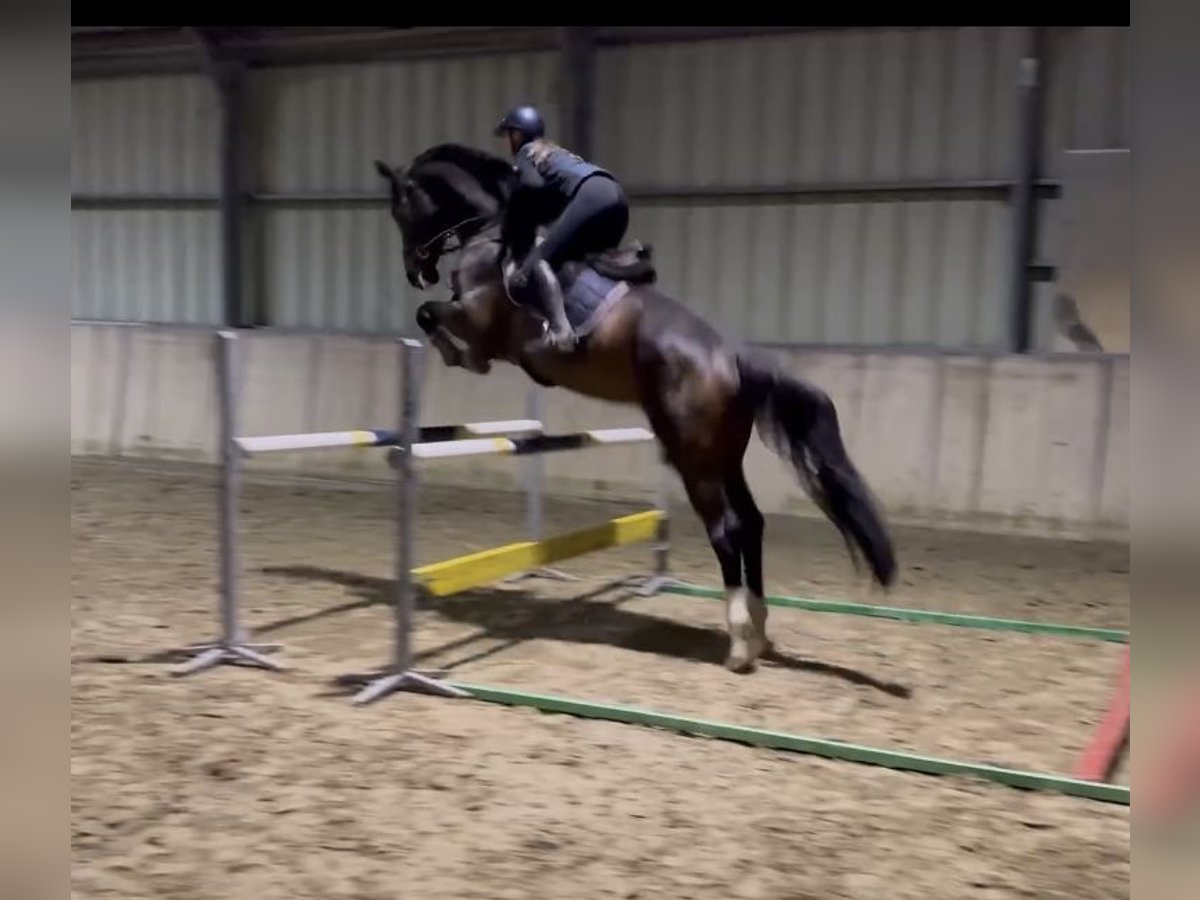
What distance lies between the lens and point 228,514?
11.9 ft

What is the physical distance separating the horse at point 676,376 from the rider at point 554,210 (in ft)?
0.22

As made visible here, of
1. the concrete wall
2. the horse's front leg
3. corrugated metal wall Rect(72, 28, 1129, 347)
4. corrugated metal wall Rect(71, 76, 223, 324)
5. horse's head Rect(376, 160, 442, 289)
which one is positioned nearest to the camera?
the horse's front leg

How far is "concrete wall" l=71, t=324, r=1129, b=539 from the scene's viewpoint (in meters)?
6.22

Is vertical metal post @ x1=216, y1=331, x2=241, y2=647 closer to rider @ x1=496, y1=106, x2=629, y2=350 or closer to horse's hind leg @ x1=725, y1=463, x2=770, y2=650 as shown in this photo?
rider @ x1=496, y1=106, x2=629, y2=350

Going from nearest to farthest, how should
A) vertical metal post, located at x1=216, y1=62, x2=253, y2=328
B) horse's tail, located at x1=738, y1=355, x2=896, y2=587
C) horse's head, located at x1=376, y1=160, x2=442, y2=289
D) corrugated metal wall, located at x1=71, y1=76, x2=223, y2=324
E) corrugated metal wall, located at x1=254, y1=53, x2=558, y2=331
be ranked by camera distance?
horse's tail, located at x1=738, y1=355, x2=896, y2=587 → horse's head, located at x1=376, y1=160, x2=442, y2=289 → corrugated metal wall, located at x1=254, y1=53, x2=558, y2=331 → vertical metal post, located at x1=216, y1=62, x2=253, y2=328 → corrugated metal wall, located at x1=71, y1=76, x2=223, y2=324

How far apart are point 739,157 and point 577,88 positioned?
1188mm

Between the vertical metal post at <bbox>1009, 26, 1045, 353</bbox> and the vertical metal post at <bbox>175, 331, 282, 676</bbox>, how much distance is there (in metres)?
4.73

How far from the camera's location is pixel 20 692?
3.37ft

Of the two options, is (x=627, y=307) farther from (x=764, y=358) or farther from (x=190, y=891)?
(x=190, y=891)

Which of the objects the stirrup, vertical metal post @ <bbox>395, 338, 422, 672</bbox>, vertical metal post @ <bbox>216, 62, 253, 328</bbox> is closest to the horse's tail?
the stirrup

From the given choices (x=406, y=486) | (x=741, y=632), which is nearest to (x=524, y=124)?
(x=406, y=486)

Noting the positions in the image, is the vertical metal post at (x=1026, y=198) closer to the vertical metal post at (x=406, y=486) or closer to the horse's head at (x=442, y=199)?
the horse's head at (x=442, y=199)

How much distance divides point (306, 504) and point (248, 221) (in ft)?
10.5

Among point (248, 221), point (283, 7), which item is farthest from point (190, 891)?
point (248, 221)
